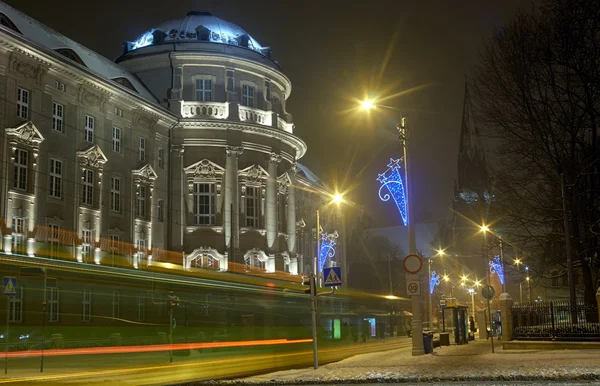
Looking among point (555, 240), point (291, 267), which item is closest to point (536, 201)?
point (555, 240)

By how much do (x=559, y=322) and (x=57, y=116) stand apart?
28295 mm

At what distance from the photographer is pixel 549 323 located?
31062 millimetres

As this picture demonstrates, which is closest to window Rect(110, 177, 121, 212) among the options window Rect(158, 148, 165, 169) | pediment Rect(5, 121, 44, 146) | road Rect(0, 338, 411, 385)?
window Rect(158, 148, 165, 169)

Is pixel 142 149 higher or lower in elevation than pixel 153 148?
lower

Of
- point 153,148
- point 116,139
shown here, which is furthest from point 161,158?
point 116,139

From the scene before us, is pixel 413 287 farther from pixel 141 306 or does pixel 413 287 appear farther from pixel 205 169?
pixel 205 169

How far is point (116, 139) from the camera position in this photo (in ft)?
149

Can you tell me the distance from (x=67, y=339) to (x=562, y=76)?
27.5 meters

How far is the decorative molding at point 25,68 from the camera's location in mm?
36750

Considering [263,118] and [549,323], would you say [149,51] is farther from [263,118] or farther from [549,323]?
[549,323]

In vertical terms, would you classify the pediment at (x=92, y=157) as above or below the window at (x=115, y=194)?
above

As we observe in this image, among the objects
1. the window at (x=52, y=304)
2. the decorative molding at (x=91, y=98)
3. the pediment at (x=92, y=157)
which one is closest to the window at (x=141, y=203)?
the pediment at (x=92, y=157)

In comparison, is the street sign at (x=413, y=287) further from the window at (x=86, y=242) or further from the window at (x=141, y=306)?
the window at (x=86, y=242)

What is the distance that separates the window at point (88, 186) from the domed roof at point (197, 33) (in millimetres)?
15831
